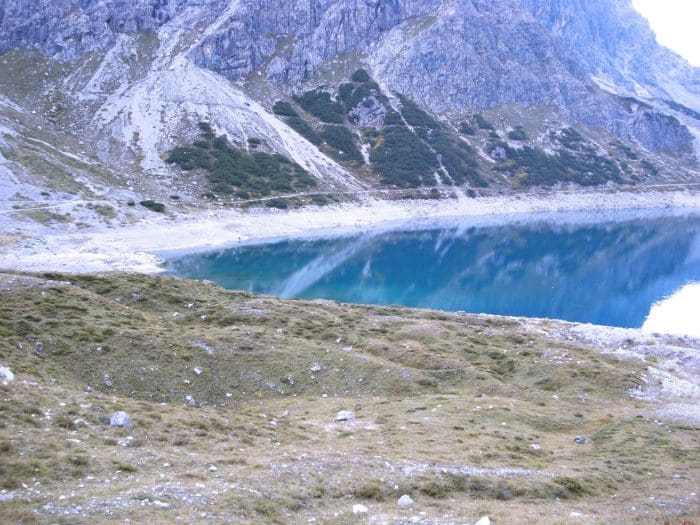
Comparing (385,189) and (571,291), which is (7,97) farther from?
(571,291)

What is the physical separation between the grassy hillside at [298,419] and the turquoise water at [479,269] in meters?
22.9

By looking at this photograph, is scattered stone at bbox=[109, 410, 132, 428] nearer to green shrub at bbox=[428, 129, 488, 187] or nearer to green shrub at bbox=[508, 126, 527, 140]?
green shrub at bbox=[428, 129, 488, 187]

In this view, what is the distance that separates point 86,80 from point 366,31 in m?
84.8

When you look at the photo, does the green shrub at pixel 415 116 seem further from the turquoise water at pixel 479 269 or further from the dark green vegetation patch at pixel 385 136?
the turquoise water at pixel 479 269

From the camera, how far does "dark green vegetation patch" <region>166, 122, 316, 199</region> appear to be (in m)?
94.6

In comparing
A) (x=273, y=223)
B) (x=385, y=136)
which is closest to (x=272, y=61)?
(x=385, y=136)

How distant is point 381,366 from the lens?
2345 cm

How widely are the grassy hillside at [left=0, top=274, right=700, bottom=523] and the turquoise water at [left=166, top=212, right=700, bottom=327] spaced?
22934 millimetres

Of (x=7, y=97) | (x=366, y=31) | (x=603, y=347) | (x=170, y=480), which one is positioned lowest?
(x=603, y=347)

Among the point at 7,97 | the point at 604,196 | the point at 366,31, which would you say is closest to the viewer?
the point at 7,97

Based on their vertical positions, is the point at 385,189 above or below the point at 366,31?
below

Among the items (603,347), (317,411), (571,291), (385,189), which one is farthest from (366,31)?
(317,411)

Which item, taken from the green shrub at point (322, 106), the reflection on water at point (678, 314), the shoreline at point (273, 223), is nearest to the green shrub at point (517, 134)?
the shoreline at point (273, 223)

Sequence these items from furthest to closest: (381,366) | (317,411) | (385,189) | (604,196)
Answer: (604,196) → (385,189) → (381,366) → (317,411)
